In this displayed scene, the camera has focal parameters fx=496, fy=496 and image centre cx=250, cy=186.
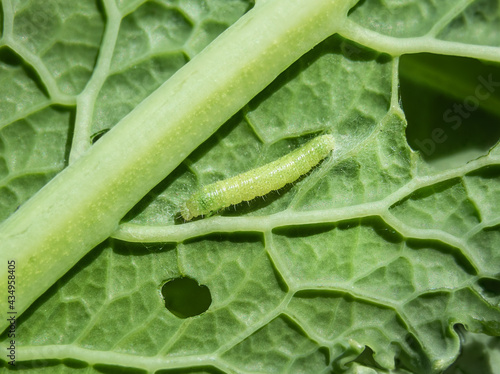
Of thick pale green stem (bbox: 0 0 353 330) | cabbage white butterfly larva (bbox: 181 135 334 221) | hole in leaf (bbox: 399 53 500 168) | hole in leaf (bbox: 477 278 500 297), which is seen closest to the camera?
thick pale green stem (bbox: 0 0 353 330)

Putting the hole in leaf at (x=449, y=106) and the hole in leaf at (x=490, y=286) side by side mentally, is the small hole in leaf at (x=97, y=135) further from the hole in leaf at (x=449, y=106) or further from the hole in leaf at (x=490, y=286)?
the hole in leaf at (x=490, y=286)

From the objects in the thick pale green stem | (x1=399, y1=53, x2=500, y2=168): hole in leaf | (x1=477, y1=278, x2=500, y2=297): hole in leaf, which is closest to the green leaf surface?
(x1=477, y1=278, x2=500, y2=297): hole in leaf

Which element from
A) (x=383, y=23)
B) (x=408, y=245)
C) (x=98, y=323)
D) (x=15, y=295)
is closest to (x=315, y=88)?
(x=383, y=23)

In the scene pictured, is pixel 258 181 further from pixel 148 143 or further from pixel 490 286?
pixel 490 286

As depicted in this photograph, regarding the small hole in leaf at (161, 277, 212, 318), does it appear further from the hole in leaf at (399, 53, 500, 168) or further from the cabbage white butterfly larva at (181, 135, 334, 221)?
the hole in leaf at (399, 53, 500, 168)

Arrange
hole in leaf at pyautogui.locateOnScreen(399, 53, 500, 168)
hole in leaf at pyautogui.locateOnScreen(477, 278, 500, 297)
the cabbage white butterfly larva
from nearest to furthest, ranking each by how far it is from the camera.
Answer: the cabbage white butterfly larva → hole in leaf at pyautogui.locateOnScreen(477, 278, 500, 297) → hole in leaf at pyautogui.locateOnScreen(399, 53, 500, 168)

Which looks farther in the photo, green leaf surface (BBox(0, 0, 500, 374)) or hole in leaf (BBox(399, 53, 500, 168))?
hole in leaf (BBox(399, 53, 500, 168))

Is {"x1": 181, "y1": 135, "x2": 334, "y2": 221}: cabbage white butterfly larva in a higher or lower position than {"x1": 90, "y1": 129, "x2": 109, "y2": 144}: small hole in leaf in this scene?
lower

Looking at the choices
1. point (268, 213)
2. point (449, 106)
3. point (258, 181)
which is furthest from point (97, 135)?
point (449, 106)
